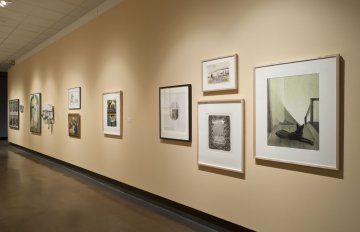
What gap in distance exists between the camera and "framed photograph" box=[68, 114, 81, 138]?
243 inches

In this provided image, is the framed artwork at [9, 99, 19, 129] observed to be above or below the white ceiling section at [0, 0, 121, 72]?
below

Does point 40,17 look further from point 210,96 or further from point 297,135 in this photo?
point 297,135

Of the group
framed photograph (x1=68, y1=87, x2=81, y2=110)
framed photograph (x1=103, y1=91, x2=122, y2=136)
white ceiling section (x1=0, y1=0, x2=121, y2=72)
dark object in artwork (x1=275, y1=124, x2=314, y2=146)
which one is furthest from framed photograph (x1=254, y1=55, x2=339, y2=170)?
framed photograph (x1=68, y1=87, x2=81, y2=110)

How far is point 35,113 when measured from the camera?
8695mm

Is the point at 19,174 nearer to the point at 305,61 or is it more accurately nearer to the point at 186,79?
the point at 186,79

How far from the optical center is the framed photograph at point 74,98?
20.1ft

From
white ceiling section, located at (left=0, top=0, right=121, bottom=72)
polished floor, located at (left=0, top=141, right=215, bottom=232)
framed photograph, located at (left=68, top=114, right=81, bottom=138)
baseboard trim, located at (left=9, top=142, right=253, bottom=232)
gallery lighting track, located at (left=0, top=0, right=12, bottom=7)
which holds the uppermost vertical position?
white ceiling section, located at (left=0, top=0, right=121, bottom=72)

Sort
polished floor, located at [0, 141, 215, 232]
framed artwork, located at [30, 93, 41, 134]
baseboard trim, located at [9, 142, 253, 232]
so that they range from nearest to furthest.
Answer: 1. baseboard trim, located at [9, 142, 253, 232]
2. polished floor, located at [0, 141, 215, 232]
3. framed artwork, located at [30, 93, 41, 134]

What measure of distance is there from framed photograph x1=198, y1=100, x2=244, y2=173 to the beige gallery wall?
95 mm

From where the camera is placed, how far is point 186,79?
3.54 m

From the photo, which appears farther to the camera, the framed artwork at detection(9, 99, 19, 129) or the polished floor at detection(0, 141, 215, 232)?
the framed artwork at detection(9, 99, 19, 129)

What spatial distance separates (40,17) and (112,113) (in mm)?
3194

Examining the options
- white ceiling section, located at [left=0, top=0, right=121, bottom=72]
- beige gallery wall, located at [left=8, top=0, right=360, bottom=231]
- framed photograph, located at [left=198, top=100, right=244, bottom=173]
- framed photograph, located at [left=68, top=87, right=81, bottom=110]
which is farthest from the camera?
framed photograph, located at [left=68, top=87, right=81, bottom=110]

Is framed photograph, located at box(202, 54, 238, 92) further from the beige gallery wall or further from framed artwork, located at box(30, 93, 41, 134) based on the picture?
framed artwork, located at box(30, 93, 41, 134)
